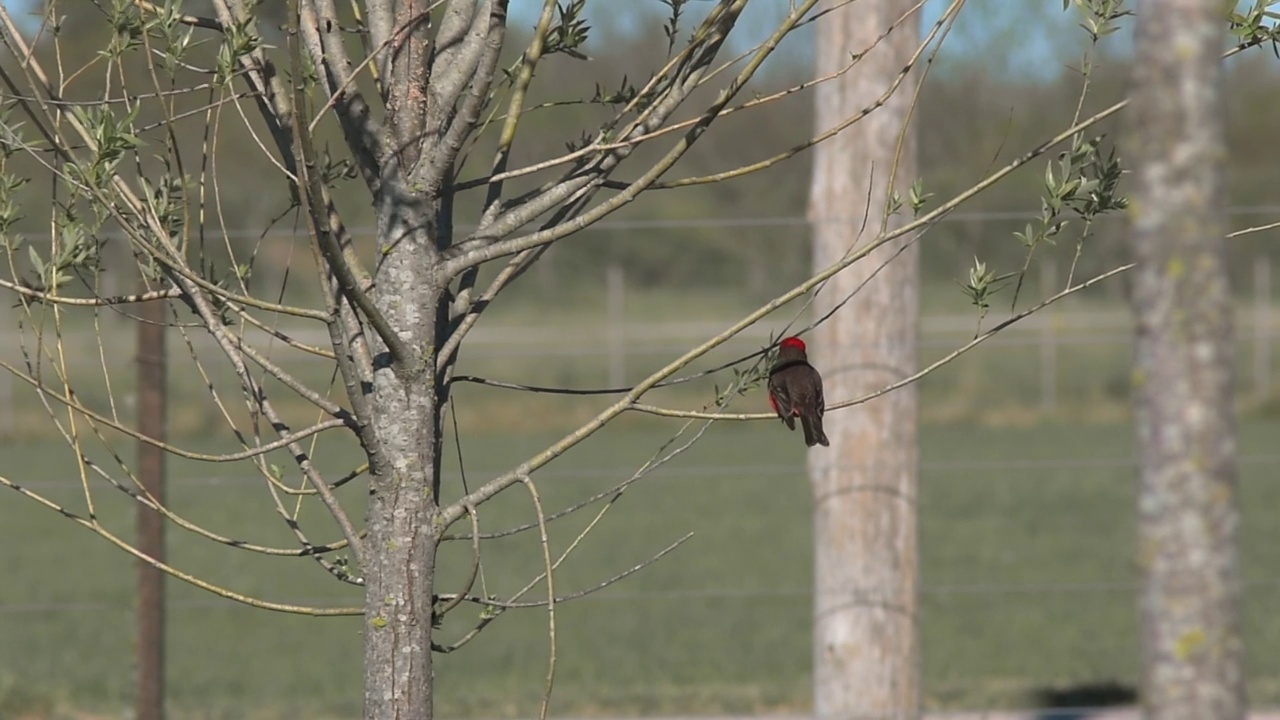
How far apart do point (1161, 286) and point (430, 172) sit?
131cm

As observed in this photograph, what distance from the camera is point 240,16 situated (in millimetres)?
2107

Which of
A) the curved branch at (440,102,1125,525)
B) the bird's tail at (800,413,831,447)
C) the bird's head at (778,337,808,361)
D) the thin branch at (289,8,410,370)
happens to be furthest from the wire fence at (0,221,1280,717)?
the thin branch at (289,8,410,370)

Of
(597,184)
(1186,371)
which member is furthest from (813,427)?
(1186,371)

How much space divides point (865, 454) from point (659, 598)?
5979 millimetres

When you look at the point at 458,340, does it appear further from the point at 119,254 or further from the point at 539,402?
the point at 539,402

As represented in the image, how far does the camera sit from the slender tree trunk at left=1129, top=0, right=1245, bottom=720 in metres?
1.20

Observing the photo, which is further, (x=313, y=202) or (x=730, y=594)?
(x=730, y=594)

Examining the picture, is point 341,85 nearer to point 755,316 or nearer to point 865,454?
point 755,316

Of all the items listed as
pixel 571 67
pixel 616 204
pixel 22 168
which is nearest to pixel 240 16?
pixel 616 204

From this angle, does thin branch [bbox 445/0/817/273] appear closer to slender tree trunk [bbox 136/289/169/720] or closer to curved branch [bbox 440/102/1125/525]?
curved branch [bbox 440/102/1125/525]

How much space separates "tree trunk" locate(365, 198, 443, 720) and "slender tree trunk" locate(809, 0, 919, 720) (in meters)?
2.60

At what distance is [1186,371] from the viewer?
3.95 feet

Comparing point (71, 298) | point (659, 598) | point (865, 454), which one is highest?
point (865, 454)

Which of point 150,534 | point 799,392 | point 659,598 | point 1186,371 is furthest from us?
point 659,598
